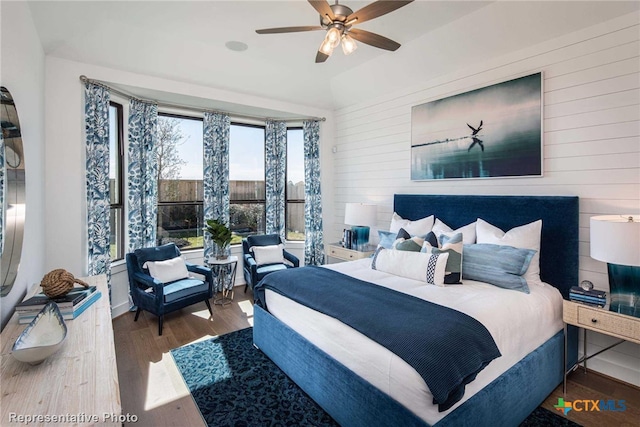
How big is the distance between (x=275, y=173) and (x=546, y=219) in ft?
12.8

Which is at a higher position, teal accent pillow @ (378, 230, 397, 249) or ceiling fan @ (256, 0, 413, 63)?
ceiling fan @ (256, 0, 413, 63)

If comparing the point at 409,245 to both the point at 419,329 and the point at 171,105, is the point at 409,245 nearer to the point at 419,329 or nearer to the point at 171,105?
the point at 419,329

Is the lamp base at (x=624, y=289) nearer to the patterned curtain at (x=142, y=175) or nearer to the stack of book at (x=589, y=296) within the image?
the stack of book at (x=589, y=296)

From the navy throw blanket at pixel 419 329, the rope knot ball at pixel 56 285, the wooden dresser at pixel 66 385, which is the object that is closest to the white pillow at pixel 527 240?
the navy throw blanket at pixel 419 329

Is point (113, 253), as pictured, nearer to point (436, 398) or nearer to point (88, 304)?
point (88, 304)

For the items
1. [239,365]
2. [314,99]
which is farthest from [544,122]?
[239,365]

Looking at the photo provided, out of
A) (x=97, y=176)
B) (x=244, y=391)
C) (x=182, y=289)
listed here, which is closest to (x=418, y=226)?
(x=244, y=391)

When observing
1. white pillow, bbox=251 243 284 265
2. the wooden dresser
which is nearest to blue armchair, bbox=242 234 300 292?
white pillow, bbox=251 243 284 265

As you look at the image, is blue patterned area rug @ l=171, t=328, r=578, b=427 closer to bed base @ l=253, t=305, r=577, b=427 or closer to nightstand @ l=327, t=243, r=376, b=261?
bed base @ l=253, t=305, r=577, b=427

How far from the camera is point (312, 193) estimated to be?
215 inches

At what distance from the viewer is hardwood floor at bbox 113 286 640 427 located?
2.21m

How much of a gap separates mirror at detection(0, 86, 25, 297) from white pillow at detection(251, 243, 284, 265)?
2829 millimetres

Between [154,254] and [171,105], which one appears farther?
[171,105]

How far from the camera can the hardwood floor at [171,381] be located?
2.21m
